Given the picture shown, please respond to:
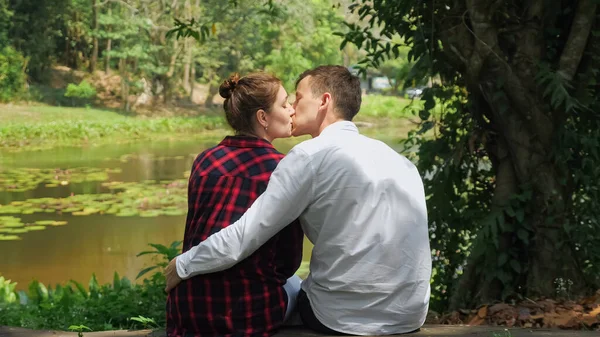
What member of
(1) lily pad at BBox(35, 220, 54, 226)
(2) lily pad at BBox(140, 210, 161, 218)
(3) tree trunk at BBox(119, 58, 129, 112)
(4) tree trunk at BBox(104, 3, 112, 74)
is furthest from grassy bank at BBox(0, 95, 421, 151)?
(1) lily pad at BBox(35, 220, 54, 226)

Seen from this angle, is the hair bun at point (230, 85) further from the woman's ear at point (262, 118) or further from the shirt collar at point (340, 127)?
the shirt collar at point (340, 127)

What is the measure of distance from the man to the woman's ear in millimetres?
72

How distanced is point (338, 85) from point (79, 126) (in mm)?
11932

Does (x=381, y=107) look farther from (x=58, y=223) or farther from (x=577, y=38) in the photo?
(x=577, y=38)

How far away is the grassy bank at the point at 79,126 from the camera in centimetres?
1246

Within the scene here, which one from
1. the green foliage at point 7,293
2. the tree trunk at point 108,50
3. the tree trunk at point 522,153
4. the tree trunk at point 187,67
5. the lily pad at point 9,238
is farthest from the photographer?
the tree trunk at point 187,67

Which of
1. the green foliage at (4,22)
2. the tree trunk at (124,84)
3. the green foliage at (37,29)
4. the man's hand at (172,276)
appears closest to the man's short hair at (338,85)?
the man's hand at (172,276)

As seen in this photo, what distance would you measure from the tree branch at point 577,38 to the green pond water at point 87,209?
11.2 feet

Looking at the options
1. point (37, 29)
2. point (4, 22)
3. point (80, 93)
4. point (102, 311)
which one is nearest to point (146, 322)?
point (102, 311)

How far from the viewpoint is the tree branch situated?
309cm

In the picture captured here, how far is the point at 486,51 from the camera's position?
10.5 feet

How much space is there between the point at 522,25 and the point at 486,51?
0.22 m

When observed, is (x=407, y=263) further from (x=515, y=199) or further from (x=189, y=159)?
(x=189, y=159)

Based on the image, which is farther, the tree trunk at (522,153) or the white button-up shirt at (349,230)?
the tree trunk at (522,153)
